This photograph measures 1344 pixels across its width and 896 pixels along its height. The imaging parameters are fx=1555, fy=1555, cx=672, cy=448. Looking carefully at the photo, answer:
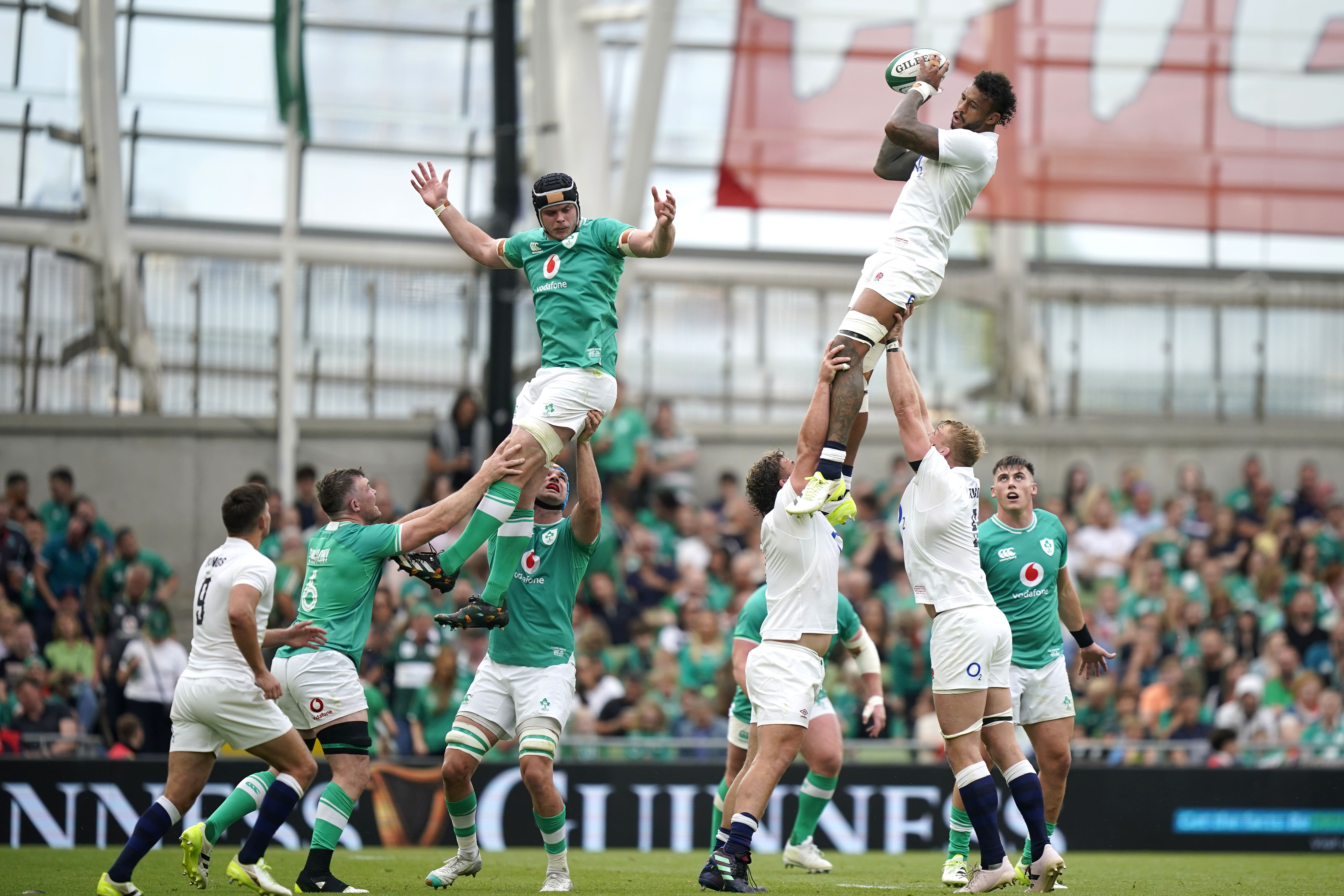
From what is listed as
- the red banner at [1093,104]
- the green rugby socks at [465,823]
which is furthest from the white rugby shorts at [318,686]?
the red banner at [1093,104]

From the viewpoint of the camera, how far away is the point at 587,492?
954cm

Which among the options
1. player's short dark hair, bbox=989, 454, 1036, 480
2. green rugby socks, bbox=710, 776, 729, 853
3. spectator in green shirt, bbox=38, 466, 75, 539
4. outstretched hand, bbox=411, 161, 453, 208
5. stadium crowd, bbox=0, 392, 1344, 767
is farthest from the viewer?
spectator in green shirt, bbox=38, 466, 75, 539

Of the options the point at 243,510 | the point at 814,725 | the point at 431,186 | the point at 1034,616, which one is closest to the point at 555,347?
the point at 431,186

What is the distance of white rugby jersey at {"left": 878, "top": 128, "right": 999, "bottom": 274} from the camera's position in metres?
9.16

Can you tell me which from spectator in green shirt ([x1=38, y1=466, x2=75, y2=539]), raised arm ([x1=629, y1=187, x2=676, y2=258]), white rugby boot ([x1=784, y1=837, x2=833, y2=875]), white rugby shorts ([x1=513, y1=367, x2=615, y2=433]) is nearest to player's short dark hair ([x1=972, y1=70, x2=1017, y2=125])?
raised arm ([x1=629, y1=187, x2=676, y2=258])

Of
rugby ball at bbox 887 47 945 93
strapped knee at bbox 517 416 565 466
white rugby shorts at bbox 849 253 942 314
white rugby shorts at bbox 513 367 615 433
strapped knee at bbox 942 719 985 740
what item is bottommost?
strapped knee at bbox 942 719 985 740

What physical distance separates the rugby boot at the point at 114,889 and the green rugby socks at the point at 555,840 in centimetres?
230

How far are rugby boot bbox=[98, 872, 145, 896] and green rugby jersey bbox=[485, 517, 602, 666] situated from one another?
2.46 metres

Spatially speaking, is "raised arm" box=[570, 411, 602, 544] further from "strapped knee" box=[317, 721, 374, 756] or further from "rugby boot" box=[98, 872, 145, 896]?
"rugby boot" box=[98, 872, 145, 896]

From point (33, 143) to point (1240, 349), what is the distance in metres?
17.3

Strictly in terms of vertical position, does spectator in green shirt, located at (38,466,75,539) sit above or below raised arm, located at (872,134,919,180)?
below

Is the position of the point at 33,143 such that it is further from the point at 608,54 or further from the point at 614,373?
the point at 614,373

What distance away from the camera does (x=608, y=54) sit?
22.4 meters

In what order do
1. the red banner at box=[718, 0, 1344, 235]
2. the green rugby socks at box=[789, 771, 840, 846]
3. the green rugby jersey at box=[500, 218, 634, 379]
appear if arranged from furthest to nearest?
1. the red banner at box=[718, 0, 1344, 235]
2. the green rugby socks at box=[789, 771, 840, 846]
3. the green rugby jersey at box=[500, 218, 634, 379]
